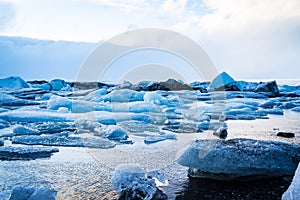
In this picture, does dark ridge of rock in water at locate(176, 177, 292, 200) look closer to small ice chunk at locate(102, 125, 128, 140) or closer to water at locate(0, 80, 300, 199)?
water at locate(0, 80, 300, 199)

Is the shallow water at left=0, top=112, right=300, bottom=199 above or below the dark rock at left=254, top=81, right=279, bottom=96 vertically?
below

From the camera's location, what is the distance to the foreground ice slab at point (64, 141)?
356cm

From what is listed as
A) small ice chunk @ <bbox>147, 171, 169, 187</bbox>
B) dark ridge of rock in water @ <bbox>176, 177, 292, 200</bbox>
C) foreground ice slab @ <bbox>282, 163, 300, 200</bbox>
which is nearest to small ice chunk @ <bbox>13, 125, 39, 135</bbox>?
small ice chunk @ <bbox>147, 171, 169, 187</bbox>

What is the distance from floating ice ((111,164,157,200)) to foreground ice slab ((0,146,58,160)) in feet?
3.99

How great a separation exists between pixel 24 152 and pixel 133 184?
62.0 inches

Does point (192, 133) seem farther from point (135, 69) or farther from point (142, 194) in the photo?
point (142, 194)

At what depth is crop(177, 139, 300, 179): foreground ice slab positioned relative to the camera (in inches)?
94.7

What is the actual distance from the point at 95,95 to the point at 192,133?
6324mm

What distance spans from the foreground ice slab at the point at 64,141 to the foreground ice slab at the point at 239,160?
1.28 m

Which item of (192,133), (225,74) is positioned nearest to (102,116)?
(192,133)

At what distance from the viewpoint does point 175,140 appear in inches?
157

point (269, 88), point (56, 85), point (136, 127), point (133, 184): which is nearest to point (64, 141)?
point (136, 127)

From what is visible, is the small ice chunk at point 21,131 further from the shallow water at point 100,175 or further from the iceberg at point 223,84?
the iceberg at point 223,84

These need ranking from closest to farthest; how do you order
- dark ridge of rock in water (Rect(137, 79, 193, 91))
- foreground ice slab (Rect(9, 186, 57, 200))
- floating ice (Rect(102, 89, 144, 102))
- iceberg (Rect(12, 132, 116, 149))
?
1. foreground ice slab (Rect(9, 186, 57, 200))
2. iceberg (Rect(12, 132, 116, 149))
3. floating ice (Rect(102, 89, 144, 102))
4. dark ridge of rock in water (Rect(137, 79, 193, 91))
